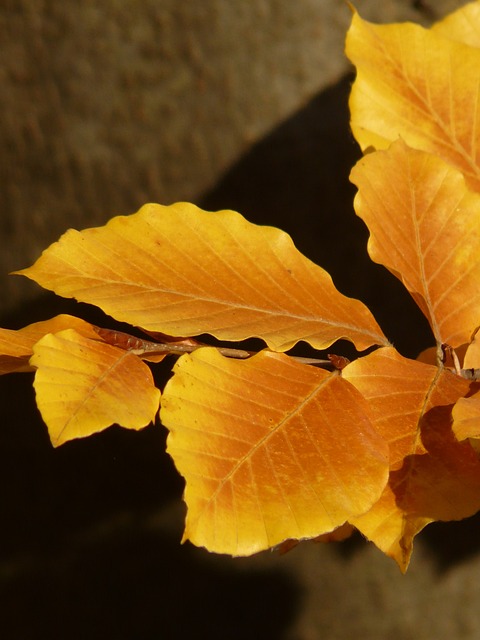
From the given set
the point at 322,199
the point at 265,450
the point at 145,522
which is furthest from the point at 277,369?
the point at 145,522

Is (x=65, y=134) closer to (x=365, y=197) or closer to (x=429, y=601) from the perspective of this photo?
(x=365, y=197)

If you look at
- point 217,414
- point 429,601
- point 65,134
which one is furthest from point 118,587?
point 217,414

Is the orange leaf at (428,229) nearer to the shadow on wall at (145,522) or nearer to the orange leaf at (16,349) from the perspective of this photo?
the orange leaf at (16,349)

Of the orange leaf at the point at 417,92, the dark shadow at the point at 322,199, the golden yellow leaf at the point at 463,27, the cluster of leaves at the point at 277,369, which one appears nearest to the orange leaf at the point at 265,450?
the cluster of leaves at the point at 277,369

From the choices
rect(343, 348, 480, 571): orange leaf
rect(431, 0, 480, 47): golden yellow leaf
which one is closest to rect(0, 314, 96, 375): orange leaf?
rect(343, 348, 480, 571): orange leaf

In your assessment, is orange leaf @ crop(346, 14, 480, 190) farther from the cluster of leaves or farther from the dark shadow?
the dark shadow

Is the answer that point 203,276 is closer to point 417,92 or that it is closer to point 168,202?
point 417,92
